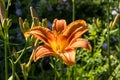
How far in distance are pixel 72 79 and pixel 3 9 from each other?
1.77ft

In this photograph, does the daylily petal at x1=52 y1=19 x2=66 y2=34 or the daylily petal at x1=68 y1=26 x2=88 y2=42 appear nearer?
the daylily petal at x1=68 y1=26 x2=88 y2=42

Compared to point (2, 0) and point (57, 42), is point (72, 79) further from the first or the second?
point (2, 0)

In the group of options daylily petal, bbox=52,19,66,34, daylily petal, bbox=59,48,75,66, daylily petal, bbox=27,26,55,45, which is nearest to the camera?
daylily petal, bbox=59,48,75,66

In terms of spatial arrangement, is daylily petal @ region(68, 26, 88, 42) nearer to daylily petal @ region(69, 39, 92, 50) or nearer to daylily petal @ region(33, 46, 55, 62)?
daylily petal @ region(69, 39, 92, 50)

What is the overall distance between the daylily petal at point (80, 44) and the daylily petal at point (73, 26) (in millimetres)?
45

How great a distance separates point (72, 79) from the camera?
208 centimetres

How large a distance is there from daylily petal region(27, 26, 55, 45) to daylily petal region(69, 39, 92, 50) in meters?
0.09

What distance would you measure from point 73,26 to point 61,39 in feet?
0.28

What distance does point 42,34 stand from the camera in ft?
5.75

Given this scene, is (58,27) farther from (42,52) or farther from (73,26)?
(42,52)

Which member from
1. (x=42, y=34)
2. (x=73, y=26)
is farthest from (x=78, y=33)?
(x=42, y=34)

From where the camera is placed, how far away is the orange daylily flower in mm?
1682

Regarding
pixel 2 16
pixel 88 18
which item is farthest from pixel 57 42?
pixel 88 18

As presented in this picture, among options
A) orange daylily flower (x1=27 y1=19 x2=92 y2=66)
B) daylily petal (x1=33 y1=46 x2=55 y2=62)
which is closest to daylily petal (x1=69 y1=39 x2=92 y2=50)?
orange daylily flower (x1=27 y1=19 x2=92 y2=66)
